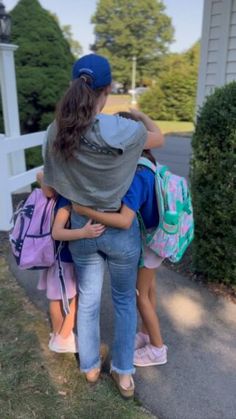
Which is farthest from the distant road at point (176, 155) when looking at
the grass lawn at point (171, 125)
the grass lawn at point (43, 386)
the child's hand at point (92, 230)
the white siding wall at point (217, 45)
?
the child's hand at point (92, 230)

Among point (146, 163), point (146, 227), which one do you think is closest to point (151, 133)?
point (146, 163)

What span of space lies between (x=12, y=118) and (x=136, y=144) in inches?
156

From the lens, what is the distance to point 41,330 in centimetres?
283

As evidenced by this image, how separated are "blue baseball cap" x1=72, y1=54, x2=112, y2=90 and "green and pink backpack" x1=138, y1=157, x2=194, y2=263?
1.31 ft

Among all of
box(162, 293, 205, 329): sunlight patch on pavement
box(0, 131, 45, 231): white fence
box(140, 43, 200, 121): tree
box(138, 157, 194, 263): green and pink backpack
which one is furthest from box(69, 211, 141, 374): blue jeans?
box(140, 43, 200, 121): tree

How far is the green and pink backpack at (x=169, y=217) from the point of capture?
6.53ft

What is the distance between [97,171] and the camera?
1811 millimetres

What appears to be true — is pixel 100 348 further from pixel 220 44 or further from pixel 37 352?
pixel 220 44

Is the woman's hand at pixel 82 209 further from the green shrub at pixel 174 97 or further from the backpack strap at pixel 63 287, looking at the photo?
the green shrub at pixel 174 97

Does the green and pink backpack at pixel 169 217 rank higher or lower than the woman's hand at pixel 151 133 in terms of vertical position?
lower

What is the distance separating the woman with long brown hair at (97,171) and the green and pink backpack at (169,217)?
125 millimetres

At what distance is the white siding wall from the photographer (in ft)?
15.7

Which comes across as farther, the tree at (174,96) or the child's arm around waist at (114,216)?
the tree at (174,96)

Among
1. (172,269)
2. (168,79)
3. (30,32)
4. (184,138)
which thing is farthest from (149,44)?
(172,269)
